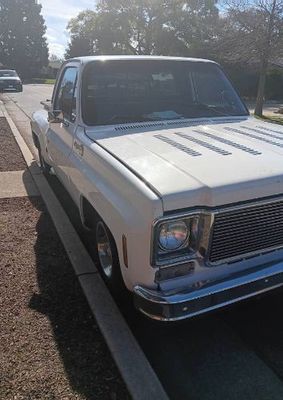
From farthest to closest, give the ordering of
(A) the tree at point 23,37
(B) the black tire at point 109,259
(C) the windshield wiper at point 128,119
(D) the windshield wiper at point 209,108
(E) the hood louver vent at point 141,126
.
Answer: (A) the tree at point 23,37
(D) the windshield wiper at point 209,108
(C) the windshield wiper at point 128,119
(E) the hood louver vent at point 141,126
(B) the black tire at point 109,259

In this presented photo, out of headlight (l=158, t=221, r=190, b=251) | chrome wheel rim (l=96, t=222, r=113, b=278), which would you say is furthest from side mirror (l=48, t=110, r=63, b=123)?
headlight (l=158, t=221, r=190, b=251)

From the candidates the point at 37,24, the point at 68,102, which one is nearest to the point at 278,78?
the point at 68,102

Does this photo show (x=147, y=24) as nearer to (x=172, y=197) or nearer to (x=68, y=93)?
(x=68, y=93)

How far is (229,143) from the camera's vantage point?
366 centimetres

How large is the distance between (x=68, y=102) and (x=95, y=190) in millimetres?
1569

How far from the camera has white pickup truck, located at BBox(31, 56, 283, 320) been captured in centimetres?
277

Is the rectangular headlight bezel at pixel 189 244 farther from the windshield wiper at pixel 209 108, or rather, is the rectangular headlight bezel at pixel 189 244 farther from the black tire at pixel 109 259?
the windshield wiper at pixel 209 108

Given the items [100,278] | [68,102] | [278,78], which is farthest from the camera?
[278,78]

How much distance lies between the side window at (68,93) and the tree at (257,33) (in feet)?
53.5

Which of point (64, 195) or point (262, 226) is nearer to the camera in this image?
point (262, 226)

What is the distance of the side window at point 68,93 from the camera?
4.57 metres

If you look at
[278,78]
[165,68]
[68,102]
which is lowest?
[278,78]

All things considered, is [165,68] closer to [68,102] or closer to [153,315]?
[68,102]

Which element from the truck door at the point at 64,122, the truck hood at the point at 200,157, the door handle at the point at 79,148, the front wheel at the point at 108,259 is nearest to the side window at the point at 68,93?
the truck door at the point at 64,122
